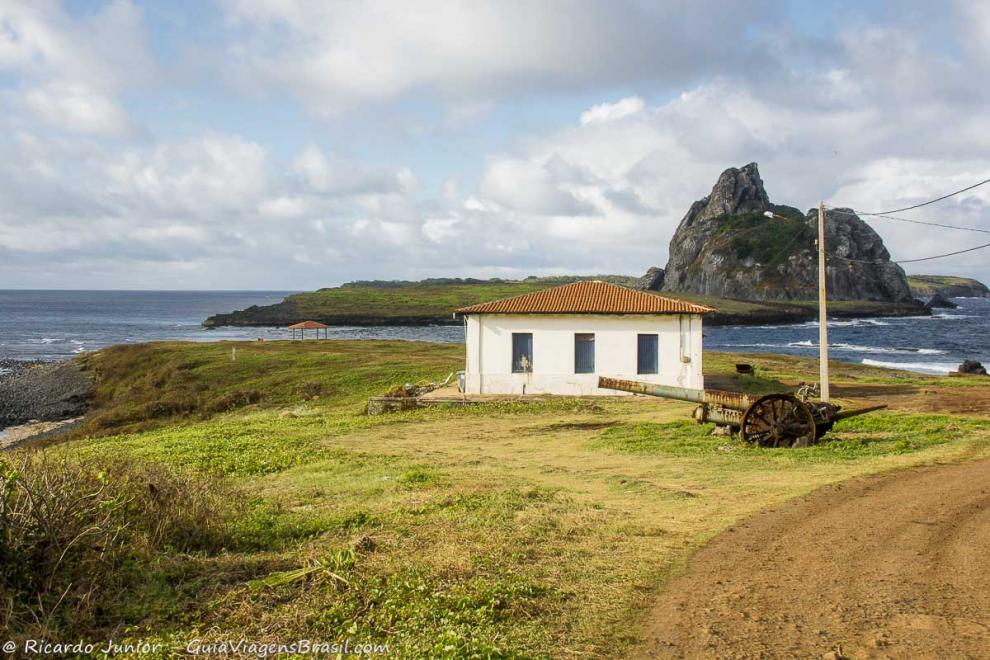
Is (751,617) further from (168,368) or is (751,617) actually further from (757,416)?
(168,368)

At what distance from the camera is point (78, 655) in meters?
5.97

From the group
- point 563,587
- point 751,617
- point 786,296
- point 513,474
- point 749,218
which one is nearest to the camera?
point 751,617

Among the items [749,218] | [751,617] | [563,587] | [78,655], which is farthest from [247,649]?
[749,218]

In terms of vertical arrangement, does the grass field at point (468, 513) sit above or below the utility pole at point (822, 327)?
below

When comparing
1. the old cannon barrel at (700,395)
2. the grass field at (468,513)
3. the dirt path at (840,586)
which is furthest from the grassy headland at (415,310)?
the dirt path at (840,586)

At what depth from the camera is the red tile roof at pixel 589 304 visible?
1131 inches

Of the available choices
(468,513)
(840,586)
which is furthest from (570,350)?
(840,586)

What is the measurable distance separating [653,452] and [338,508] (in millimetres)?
8129

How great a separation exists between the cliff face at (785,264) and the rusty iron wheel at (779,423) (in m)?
139

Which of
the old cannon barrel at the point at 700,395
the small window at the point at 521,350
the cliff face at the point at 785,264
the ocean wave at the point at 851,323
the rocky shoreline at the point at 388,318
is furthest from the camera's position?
the cliff face at the point at 785,264

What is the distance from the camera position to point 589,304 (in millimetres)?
29594

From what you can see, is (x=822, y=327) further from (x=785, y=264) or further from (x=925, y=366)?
(x=785, y=264)

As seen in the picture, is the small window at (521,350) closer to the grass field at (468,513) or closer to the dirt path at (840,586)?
the grass field at (468,513)

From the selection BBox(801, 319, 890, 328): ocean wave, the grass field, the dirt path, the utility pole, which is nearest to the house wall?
the grass field
